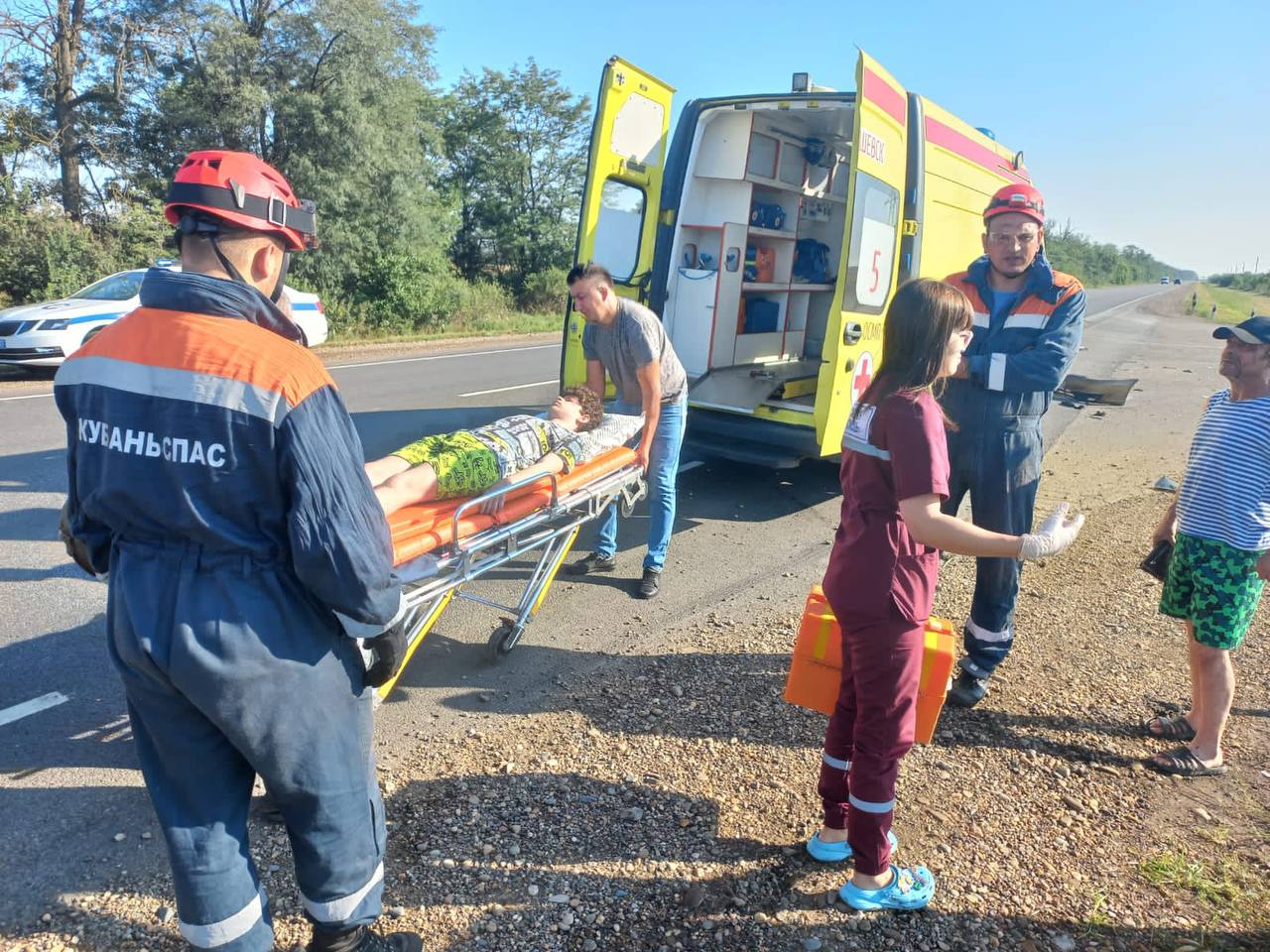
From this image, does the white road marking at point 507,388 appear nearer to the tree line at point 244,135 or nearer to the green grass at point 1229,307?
the tree line at point 244,135

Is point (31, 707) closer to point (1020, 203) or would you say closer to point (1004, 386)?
point (1004, 386)

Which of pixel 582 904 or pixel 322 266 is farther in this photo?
pixel 322 266

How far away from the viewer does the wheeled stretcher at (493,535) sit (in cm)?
310

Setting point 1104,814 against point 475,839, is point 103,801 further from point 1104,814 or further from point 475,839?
point 1104,814

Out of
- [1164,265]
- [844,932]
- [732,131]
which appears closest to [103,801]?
[844,932]

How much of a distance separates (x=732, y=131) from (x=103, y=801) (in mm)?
6086

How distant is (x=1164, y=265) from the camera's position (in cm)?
18550

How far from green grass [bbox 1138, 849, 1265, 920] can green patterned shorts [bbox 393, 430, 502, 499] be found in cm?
294

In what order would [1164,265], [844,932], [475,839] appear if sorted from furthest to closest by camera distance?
[1164,265]
[475,839]
[844,932]

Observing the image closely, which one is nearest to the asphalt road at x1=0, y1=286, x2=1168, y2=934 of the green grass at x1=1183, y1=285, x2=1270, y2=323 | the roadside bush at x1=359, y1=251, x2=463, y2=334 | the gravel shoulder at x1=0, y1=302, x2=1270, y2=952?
the gravel shoulder at x1=0, y1=302, x2=1270, y2=952

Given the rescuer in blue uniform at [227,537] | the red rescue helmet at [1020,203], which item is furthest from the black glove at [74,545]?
the red rescue helmet at [1020,203]

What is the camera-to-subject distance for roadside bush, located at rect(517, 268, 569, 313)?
87.5 ft

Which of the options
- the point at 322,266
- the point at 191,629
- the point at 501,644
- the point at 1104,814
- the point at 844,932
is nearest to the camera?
the point at 191,629

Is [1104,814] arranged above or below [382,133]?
below
